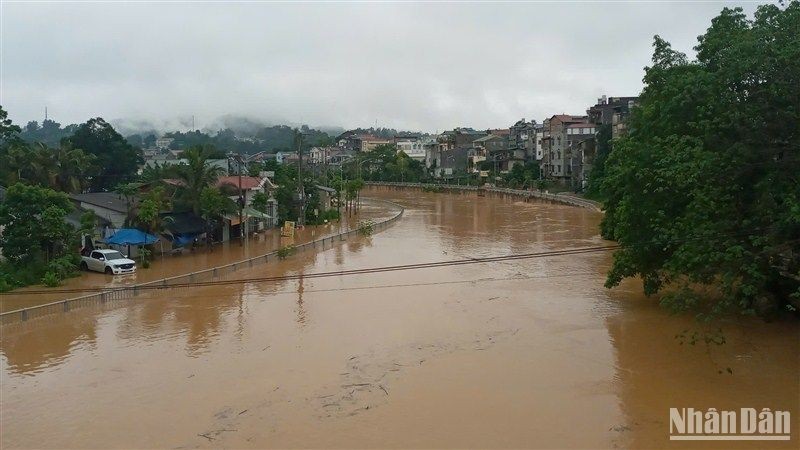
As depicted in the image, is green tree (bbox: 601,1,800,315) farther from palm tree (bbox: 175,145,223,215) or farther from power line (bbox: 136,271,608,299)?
palm tree (bbox: 175,145,223,215)

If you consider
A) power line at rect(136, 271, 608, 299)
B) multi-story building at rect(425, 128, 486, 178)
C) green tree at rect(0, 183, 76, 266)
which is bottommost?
power line at rect(136, 271, 608, 299)

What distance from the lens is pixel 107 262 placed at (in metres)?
26.6

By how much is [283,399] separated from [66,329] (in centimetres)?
905

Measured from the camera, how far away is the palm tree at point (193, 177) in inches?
1245

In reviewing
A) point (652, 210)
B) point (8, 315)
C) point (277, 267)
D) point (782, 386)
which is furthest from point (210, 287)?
point (782, 386)

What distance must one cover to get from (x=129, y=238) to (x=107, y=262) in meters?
1.72

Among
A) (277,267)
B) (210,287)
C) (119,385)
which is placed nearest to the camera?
(119,385)

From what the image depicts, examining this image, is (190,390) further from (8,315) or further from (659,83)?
(659,83)

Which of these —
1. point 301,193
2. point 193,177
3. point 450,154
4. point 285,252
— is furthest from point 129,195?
point 450,154

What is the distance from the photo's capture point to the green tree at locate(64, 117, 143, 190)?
155ft

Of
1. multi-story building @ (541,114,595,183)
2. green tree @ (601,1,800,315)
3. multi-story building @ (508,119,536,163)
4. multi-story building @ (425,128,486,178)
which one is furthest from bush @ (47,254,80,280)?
multi-story building @ (425,128,486,178)

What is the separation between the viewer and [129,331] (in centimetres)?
1845

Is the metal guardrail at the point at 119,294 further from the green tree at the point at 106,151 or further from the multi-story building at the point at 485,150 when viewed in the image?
the multi-story building at the point at 485,150

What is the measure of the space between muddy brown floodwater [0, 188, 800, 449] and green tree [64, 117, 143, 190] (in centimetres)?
2778
